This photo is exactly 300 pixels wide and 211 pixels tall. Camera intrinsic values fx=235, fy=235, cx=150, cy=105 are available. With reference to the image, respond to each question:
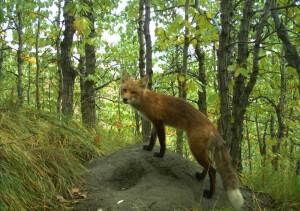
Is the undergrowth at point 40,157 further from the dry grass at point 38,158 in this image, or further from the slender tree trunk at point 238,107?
the slender tree trunk at point 238,107

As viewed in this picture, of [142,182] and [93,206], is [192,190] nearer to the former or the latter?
[142,182]

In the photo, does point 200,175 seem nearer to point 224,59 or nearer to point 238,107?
point 238,107

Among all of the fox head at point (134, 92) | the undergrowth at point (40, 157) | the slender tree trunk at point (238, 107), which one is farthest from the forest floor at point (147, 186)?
the fox head at point (134, 92)

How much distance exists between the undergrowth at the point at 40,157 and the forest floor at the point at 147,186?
337 millimetres

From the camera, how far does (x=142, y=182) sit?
13.1ft

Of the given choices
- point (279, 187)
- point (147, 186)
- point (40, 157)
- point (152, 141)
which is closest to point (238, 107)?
point (279, 187)

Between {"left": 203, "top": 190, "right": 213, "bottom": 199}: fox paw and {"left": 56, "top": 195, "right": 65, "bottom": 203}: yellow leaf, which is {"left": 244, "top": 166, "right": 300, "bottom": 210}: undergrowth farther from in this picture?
{"left": 56, "top": 195, "right": 65, "bottom": 203}: yellow leaf

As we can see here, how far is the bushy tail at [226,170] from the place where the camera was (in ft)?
11.0

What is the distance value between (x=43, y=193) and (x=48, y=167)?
0.59m

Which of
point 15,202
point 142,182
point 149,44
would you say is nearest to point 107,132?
point 149,44

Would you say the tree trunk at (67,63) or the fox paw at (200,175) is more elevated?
the tree trunk at (67,63)

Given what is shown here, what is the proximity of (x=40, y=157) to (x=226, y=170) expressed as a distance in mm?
2906

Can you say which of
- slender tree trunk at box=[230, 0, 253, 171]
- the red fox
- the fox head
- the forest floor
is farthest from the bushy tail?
the fox head

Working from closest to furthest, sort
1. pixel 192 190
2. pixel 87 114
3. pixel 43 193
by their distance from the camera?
pixel 43 193
pixel 192 190
pixel 87 114
